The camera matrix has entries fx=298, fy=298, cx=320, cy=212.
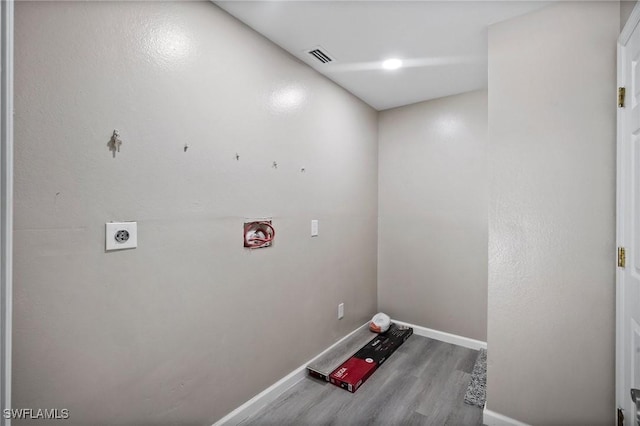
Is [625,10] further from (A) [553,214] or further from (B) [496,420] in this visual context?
(B) [496,420]

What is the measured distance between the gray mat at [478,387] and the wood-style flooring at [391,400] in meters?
0.04

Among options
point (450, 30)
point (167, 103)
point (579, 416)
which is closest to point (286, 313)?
point (167, 103)

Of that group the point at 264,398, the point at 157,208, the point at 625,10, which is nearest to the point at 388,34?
the point at 625,10

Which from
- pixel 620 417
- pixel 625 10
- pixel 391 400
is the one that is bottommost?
pixel 391 400

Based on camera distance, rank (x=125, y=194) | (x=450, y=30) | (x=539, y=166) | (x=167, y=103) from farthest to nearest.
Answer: (x=450, y=30)
(x=539, y=166)
(x=167, y=103)
(x=125, y=194)

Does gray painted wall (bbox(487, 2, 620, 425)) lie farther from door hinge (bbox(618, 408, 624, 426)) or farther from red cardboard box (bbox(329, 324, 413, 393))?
red cardboard box (bbox(329, 324, 413, 393))

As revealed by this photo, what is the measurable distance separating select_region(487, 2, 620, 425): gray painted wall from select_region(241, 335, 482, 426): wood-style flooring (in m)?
0.35

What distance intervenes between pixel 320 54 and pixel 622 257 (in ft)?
7.01

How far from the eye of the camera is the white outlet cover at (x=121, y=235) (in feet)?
4.15

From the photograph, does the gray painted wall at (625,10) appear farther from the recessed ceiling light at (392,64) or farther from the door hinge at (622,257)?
the recessed ceiling light at (392,64)

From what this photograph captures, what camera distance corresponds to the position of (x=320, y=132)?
2500mm

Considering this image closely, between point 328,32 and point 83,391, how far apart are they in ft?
7.46

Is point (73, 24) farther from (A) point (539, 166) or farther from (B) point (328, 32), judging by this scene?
(A) point (539, 166)

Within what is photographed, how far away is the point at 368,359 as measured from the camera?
2.52 metres
